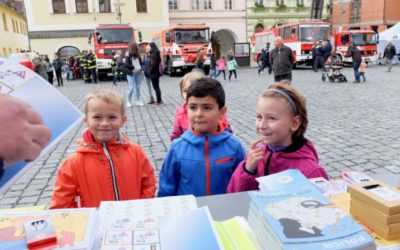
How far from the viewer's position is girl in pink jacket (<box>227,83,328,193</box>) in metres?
A: 1.84

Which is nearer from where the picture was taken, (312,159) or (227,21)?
(312,159)

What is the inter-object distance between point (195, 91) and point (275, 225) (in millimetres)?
1502

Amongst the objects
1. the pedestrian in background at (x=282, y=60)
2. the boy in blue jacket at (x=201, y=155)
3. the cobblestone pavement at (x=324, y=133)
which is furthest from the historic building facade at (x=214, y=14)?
the boy in blue jacket at (x=201, y=155)

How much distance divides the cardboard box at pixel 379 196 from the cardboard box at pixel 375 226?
0.04 metres

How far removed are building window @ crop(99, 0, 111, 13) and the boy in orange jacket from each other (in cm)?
3403

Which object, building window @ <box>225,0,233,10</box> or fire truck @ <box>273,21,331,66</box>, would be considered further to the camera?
building window @ <box>225,0,233,10</box>

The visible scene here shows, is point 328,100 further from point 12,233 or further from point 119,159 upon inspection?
point 12,233

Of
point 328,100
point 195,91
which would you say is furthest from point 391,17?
point 195,91

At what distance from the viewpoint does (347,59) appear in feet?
80.3

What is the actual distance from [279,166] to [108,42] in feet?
63.0

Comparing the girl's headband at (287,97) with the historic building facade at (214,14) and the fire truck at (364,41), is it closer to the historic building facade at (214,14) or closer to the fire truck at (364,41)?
the fire truck at (364,41)

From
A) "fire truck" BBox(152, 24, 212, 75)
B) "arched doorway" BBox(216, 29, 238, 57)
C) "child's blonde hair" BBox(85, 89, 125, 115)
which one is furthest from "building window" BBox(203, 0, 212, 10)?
"child's blonde hair" BBox(85, 89, 125, 115)

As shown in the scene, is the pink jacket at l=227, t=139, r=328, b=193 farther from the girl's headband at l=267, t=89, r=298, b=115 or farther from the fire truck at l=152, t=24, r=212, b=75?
the fire truck at l=152, t=24, r=212, b=75

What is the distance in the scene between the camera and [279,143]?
1.98 metres
